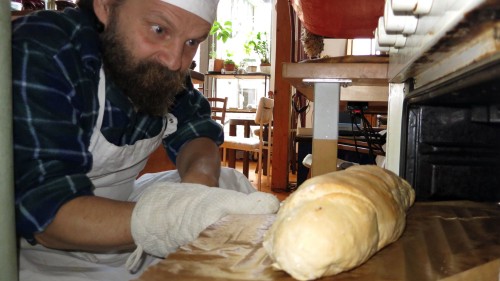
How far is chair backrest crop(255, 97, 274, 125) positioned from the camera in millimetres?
4180

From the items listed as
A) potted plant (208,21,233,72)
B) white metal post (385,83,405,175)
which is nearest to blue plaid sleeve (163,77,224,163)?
white metal post (385,83,405,175)

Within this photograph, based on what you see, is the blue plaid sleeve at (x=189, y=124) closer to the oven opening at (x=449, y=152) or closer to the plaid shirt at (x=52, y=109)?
the plaid shirt at (x=52, y=109)

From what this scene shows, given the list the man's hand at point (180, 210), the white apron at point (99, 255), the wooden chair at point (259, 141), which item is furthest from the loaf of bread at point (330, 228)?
the wooden chair at point (259, 141)

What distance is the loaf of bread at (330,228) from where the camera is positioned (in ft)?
1.76

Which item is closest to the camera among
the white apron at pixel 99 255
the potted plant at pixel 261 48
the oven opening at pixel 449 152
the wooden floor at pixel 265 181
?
the oven opening at pixel 449 152

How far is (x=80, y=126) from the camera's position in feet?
3.47

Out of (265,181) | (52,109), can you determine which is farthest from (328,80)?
(265,181)

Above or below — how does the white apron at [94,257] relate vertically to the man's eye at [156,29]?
below

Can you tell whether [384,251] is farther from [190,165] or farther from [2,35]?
[190,165]

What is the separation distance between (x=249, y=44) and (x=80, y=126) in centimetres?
563

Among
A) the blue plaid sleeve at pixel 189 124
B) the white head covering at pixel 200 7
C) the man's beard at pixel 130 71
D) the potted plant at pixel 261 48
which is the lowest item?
the blue plaid sleeve at pixel 189 124

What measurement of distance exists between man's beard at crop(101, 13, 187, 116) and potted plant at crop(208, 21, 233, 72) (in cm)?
482

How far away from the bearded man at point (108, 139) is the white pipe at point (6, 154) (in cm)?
25

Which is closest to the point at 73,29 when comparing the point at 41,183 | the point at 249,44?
the point at 41,183
